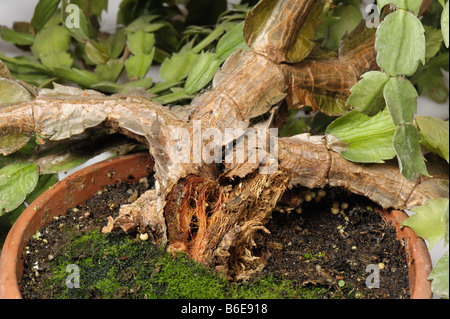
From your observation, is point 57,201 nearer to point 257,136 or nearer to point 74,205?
point 74,205

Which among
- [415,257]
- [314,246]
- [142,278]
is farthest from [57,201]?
[415,257]

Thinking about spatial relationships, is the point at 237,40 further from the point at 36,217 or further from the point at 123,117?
the point at 36,217

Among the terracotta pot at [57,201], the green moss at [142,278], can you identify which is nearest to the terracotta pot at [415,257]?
the green moss at [142,278]

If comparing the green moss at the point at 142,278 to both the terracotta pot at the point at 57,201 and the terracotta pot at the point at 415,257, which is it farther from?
the terracotta pot at the point at 415,257

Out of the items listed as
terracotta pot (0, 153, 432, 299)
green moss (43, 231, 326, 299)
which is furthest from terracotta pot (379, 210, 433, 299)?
green moss (43, 231, 326, 299)

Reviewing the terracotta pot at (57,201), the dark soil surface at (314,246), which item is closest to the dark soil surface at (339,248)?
the dark soil surface at (314,246)

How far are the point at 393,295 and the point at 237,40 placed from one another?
0.76 meters

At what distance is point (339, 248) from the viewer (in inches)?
45.6

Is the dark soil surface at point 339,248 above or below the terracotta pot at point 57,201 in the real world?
below

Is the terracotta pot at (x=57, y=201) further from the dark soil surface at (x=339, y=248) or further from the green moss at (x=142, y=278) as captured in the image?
the dark soil surface at (x=339, y=248)

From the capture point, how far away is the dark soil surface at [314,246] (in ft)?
3.48

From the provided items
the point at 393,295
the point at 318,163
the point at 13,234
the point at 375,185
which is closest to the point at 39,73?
the point at 13,234

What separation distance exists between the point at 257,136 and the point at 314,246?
267 mm
